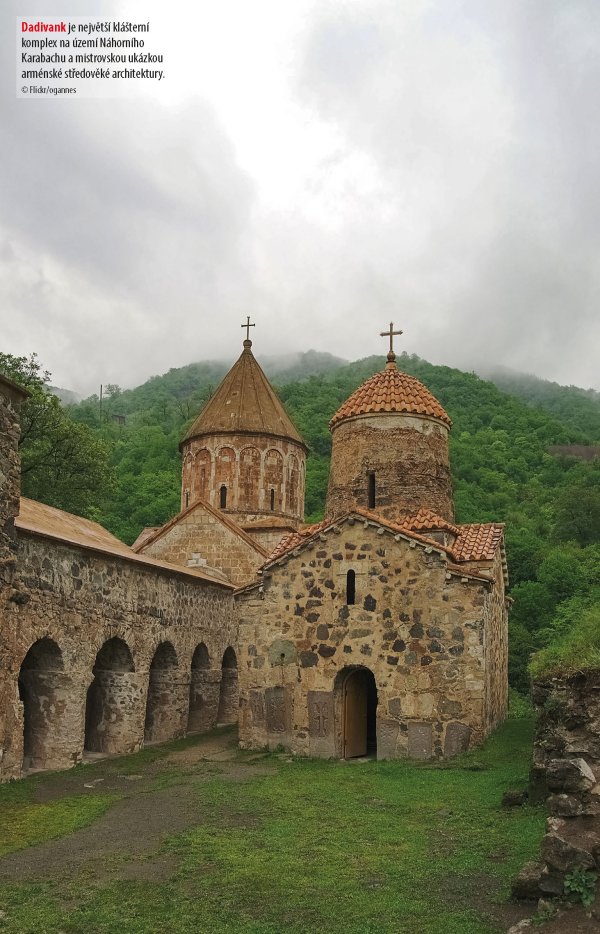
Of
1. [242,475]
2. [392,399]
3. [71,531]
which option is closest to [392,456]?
[392,399]

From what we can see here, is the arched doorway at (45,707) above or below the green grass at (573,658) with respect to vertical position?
below

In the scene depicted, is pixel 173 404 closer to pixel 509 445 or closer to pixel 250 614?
pixel 509 445

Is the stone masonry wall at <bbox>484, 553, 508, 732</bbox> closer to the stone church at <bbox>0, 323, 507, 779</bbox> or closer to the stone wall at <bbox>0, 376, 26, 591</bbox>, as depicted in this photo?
the stone church at <bbox>0, 323, 507, 779</bbox>

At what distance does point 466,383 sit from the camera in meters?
53.8

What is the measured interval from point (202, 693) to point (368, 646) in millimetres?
6298

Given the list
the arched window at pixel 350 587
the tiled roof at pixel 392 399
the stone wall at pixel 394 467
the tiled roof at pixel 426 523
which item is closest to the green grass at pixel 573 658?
the arched window at pixel 350 587

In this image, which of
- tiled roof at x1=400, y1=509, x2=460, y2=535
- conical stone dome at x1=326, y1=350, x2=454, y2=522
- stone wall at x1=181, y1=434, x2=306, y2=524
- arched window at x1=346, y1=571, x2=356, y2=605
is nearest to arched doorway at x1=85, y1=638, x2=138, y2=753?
arched window at x1=346, y1=571, x2=356, y2=605

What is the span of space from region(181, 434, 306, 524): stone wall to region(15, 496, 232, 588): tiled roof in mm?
3863

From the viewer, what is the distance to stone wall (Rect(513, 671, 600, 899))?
5.35 m

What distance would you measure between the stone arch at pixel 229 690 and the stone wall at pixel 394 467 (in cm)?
547

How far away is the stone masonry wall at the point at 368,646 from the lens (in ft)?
41.5

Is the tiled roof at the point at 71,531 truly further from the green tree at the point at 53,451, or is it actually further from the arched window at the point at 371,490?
the green tree at the point at 53,451

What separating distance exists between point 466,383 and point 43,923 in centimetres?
5054

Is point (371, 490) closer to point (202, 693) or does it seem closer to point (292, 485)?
point (202, 693)
